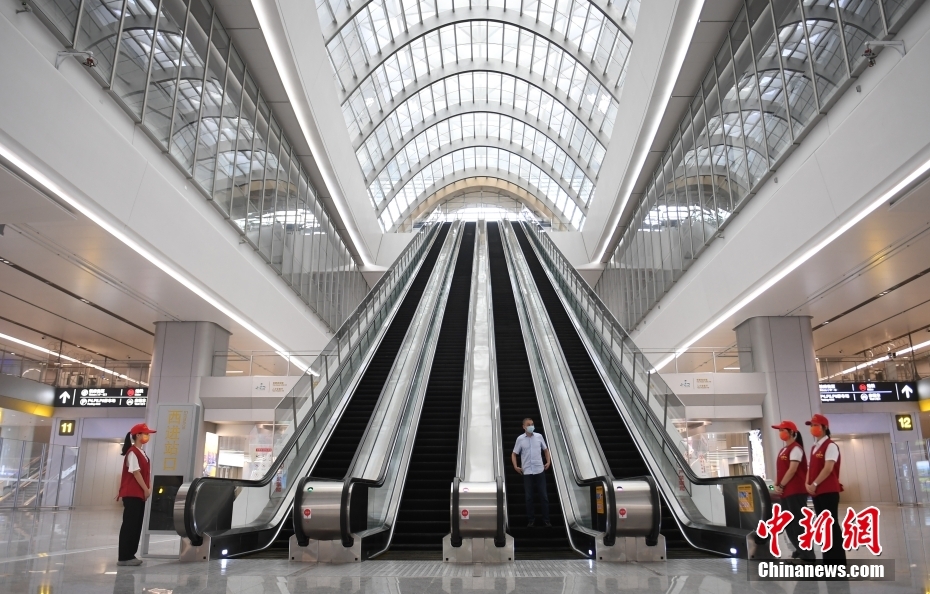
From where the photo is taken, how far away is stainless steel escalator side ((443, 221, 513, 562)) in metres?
6.91

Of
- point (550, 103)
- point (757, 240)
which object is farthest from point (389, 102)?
point (757, 240)

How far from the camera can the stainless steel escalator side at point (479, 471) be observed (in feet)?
22.7

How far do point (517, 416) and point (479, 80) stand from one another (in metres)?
32.9

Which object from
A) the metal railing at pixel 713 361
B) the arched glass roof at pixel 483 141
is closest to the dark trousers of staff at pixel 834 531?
the metal railing at pixel 713 361

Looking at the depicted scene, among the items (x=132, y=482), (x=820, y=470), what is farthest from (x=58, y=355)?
(x=820, y=470)

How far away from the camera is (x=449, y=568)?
22.1 ft

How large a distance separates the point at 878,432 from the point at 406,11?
77.2ft

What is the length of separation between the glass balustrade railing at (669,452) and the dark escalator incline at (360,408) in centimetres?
408

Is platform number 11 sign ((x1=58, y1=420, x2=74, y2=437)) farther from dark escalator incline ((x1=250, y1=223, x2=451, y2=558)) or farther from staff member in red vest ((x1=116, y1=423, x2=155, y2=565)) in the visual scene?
staff member in red vest ((x1=116, y1=423, x2=155, y2=565))

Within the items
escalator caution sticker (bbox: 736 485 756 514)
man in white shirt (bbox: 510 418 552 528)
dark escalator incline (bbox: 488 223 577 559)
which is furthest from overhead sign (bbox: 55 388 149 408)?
escalator caution sticker (bbox: 736 485 756 514)

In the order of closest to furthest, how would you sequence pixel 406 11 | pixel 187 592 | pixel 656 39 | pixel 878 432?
pixel 187 592
pixel 656 39
pixel 878 432
pixel 406 11

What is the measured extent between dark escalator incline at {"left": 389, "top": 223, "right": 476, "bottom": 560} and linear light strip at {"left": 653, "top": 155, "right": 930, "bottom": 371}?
3.87 m

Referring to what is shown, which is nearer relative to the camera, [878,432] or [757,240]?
[757,240]

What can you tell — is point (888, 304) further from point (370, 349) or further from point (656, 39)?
point (370, 349)
